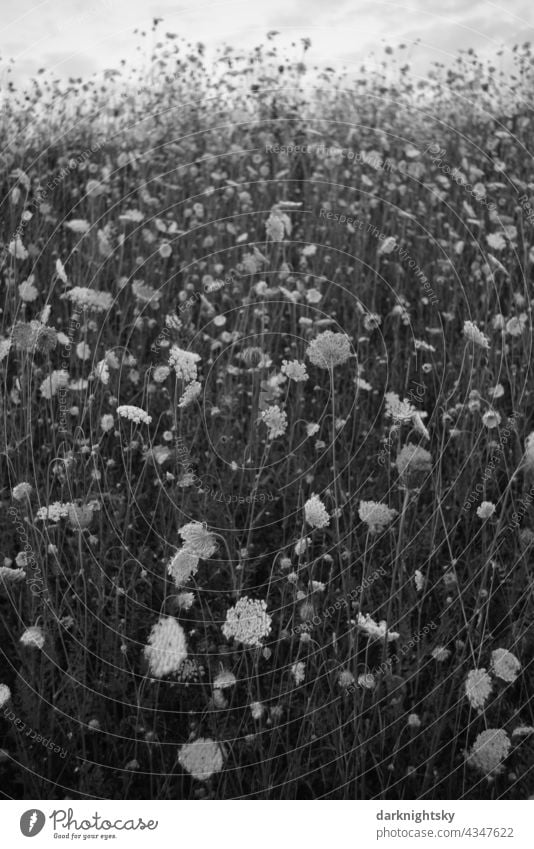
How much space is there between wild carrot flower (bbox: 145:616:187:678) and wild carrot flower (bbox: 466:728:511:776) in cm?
68

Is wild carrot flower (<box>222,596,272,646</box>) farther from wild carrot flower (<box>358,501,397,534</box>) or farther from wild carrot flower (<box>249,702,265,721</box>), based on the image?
wild carrot flower (<box>358,501,397,534</box>)

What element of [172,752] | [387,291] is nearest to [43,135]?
[387,291]

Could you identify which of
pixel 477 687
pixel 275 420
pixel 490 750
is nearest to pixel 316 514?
pixel 275 420

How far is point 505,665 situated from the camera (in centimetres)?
177

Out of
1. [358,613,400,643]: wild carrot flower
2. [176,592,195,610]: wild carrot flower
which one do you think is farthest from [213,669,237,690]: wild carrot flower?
[358,613,400,643]: wild carrot flower

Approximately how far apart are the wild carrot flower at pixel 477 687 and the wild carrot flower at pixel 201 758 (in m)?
0.57

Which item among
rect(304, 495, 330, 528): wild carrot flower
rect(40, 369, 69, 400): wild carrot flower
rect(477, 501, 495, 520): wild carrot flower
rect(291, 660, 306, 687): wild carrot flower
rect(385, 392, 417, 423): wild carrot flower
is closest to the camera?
rect(291, 660, 306, 687): wild carrot flower

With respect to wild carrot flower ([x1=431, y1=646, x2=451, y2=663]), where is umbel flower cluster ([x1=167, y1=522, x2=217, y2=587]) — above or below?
above

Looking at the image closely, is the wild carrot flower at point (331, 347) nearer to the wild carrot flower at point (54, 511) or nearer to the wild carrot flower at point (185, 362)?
the wild carrot flower at point (185, 362)

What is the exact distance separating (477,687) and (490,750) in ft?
0.43

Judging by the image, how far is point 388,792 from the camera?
170 centimetres

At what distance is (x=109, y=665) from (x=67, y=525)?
0.44 metres

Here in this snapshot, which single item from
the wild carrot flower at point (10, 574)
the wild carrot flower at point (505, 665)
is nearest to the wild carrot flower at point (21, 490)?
the wild carrot flower at point (10, 574)

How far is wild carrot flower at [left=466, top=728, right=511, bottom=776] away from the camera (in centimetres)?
166
